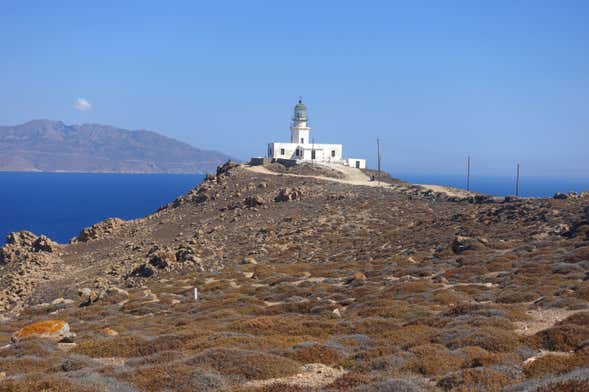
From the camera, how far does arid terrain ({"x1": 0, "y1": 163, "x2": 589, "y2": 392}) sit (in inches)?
427

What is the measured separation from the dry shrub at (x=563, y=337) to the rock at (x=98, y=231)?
42.2 metres

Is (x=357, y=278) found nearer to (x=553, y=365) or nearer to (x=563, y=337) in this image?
(x=563, y=337)

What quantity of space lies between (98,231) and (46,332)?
35104mm

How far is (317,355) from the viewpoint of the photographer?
1199 centimetres

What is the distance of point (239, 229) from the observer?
44.1 m

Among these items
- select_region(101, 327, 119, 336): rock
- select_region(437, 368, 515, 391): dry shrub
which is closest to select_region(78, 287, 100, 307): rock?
select_region(101, 327, 119, 336): rock

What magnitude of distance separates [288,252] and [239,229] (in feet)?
27.0

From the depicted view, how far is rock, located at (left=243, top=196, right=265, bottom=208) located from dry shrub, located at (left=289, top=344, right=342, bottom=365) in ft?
125

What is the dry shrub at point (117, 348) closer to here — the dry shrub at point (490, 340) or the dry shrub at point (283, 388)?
the dry shrub at point (283, 388)

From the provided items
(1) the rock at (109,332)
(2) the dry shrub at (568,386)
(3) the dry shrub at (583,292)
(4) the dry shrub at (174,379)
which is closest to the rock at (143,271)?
(1) the rock at (109,332)

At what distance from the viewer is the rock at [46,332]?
1605 centimetres

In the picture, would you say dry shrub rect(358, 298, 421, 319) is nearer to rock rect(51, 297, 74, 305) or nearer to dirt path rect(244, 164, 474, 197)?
rock rect(51, 297, 74, 305)

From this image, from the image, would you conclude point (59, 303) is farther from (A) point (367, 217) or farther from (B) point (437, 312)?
(A) point (367, 217)

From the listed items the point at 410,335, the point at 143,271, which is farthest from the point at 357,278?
the point at 143,271
